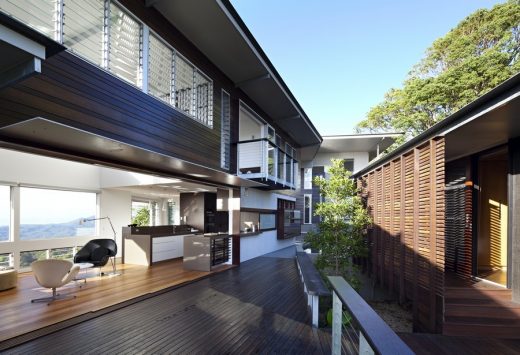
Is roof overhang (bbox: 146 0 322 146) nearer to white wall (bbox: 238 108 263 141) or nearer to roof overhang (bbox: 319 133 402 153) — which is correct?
white wall (bbox: 238 108 263 141)

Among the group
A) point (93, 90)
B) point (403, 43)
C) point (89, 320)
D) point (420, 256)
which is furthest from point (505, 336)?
point (403, 43)

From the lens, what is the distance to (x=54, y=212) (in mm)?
8922

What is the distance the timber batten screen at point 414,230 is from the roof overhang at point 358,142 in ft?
21.5

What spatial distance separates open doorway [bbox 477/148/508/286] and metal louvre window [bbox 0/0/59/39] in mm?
7947

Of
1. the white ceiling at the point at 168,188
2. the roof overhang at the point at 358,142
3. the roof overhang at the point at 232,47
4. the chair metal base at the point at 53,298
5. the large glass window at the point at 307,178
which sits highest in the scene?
the roof overhang at the point at 232,47

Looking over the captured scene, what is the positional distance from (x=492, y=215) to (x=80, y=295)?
350 inches

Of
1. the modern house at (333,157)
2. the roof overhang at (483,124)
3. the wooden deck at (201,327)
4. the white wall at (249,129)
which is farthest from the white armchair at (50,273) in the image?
the modern house at (333,157)

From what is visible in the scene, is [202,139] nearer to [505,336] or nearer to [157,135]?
[157,135]

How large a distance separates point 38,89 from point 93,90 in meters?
0.75

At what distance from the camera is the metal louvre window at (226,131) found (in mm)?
7398

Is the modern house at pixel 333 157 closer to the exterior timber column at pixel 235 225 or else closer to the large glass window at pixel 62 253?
the exterior timber column at pixel 235 225

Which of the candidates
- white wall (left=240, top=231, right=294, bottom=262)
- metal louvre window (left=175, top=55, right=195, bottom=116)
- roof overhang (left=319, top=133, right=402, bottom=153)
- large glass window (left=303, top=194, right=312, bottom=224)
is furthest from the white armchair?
large glass window (left=303, top=194, right=312, bottom=224)

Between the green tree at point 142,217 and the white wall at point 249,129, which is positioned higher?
the white wall at point 249,129

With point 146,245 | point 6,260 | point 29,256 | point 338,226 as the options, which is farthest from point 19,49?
point 29,256
